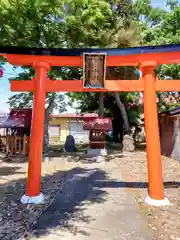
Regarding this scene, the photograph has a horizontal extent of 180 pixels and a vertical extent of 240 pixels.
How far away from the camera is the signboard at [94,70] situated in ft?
19.8

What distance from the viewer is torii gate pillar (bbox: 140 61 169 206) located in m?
5.68

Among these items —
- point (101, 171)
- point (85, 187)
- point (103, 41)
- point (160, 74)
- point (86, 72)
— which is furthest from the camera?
point (160, 74)

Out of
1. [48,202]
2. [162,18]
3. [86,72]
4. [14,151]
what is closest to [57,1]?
[86,72]

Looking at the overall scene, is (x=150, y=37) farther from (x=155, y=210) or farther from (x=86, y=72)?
(x=155, y=210)

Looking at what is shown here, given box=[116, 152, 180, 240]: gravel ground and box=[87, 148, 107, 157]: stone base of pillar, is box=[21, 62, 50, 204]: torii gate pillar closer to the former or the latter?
box=[116, 152, 180, 240]: gravel ground

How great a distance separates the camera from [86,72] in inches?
242

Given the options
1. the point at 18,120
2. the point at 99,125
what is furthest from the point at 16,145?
the point at 99,125

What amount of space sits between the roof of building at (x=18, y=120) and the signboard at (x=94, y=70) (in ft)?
31.7

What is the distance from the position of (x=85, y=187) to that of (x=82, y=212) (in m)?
2.19

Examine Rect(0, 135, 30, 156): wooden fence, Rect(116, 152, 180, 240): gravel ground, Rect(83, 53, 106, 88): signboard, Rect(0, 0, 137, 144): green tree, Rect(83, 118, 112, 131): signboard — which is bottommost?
Rect(116, 152, 180, 240): gravel ground

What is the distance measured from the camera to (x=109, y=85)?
6203mm

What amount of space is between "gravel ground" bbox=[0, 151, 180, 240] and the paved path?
0.68 ft

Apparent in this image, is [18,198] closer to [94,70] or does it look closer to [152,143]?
[152,143]

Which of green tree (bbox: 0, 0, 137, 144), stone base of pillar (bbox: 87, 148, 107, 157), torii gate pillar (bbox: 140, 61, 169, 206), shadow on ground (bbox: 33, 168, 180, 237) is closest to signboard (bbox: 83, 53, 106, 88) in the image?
torii gate pillar (bbox: 140, 61, 169, 206)
